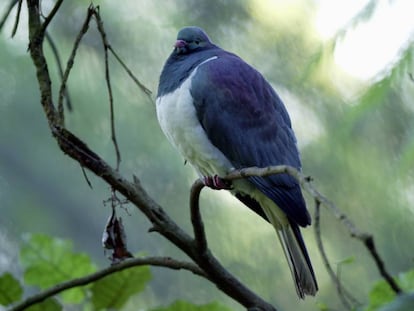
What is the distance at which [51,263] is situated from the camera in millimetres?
1277

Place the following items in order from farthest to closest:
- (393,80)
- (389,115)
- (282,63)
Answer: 1. (282,63)
2. (389,115)
3. (393,80)

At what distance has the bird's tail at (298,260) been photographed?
162 cm

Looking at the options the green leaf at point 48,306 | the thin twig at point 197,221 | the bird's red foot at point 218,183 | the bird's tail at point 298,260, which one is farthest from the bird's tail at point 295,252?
the green leaf at point 48,306

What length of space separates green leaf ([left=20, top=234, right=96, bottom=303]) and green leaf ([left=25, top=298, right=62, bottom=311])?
61mm

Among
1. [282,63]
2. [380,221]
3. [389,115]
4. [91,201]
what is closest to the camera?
[389,115]

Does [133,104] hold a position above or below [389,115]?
above

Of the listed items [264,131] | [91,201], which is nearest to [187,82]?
[264,131]

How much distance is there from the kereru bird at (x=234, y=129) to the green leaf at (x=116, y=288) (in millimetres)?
469

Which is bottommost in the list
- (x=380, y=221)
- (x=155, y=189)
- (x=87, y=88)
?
(x=380, y=221)

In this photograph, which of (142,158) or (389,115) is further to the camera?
(142,158)

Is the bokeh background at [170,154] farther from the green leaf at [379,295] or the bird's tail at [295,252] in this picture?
the green leaf at [379,295]

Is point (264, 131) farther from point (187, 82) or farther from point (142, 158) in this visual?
point (142, 158)

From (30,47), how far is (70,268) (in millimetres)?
370

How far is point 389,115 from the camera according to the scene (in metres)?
2.04
